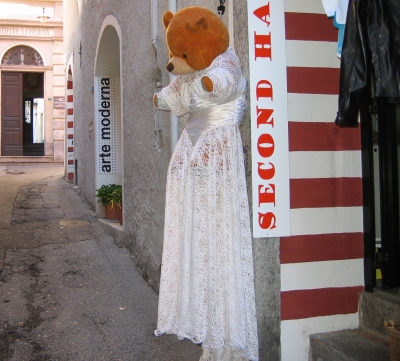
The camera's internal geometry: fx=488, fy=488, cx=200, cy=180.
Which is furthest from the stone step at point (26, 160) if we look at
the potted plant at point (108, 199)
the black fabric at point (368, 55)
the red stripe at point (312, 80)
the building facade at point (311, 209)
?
the black fabric at point (368, 55)

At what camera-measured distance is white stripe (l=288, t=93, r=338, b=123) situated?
2.91 metres

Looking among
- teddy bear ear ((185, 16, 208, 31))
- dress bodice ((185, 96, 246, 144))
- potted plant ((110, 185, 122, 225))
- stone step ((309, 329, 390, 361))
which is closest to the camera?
teddy bear ear ((185, 16, 208, 31))

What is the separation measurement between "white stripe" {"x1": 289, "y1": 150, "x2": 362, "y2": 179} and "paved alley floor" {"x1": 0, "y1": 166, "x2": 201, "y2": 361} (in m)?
1.43

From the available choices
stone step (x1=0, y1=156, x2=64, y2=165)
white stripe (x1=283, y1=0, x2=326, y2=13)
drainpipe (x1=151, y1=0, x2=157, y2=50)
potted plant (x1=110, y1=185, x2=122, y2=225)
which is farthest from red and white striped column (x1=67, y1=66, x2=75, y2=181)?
white stripe (x1=283, y1=0, x2=326, y2=13)

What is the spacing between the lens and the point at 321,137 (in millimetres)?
3002

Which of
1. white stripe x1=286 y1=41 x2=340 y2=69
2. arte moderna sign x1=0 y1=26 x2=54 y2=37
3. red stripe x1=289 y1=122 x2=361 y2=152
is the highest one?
arte moderna sign x1=0 y1=26 x2=54 y2=37

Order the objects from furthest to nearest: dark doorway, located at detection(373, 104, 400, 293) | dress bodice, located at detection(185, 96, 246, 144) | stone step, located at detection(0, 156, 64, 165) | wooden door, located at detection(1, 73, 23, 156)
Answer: wooden door, located at detection(1, 73, 23, 156) < stone step, located at detection(0, 156, 64, 165) < dark doorway, located at detection(373, 104, 400, 293) < dress bodice, located at detection(185, 96, 246, 144)

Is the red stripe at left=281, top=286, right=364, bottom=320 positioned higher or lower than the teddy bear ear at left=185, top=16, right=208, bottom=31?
lower

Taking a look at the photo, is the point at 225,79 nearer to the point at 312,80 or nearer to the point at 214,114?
the point at 214,114

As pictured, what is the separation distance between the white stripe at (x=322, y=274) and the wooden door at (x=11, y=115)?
1793cm

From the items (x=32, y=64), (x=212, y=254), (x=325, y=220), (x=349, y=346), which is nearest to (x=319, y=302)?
(x=349, y=346)

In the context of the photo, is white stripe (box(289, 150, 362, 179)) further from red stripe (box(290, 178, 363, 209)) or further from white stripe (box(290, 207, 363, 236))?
white stripe (box(290, 207, 363, 236))

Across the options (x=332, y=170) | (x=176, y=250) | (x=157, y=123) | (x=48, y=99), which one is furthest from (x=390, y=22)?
(x=48, y=99)

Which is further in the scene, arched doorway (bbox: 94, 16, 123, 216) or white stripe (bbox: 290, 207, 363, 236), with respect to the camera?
arched doorway (bbox: 94, 16, 123, 216)
